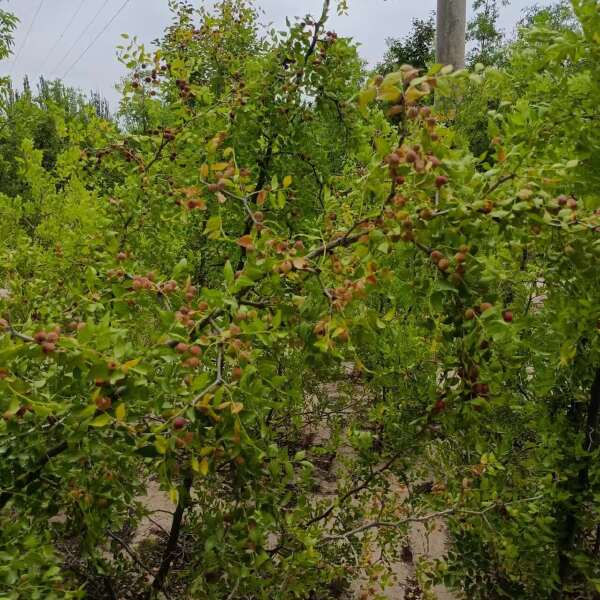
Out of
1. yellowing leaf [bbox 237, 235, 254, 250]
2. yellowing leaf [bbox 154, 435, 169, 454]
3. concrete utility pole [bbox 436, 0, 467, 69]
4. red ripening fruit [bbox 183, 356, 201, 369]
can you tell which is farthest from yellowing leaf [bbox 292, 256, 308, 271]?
concrete utility pole [bbox 436, 0, 467, 69]

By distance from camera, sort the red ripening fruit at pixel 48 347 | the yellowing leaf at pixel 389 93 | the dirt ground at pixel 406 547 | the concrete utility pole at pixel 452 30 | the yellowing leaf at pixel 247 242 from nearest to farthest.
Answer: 1. the red ripening fruit at pixel 48 347
2. the yellowing leaf at pixel 389 93
3. the yellowing leaf at pixel 247 242
4. the dirt ground at pixel 406 547
5. the concrete utility pole at pixel 452 30

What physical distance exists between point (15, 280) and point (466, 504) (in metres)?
2.20

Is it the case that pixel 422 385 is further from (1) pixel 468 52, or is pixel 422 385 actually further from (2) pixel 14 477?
(1) pixel 468 52

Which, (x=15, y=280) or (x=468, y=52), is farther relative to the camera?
(x=468, y=52)

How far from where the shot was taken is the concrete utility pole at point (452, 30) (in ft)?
18.1

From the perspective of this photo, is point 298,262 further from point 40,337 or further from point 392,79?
point 40,337

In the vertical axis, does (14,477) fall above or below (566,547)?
above

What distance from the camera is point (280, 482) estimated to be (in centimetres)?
142

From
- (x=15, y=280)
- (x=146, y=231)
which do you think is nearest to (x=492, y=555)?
(x=146, y=231)

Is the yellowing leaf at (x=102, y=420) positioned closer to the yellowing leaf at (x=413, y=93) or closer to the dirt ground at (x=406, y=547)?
the yellowing leaf at (x=413, y=93)

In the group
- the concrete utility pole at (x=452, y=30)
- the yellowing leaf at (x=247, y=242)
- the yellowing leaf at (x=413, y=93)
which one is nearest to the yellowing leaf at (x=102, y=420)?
the yellowing leaf at (x=247, y=242)

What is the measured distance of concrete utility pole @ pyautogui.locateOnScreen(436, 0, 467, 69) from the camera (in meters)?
5.53

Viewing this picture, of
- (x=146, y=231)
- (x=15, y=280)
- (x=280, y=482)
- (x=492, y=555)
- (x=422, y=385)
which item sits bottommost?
(x=492, y=555)

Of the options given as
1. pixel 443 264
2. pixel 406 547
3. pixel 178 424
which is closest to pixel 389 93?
pixel 443 264
